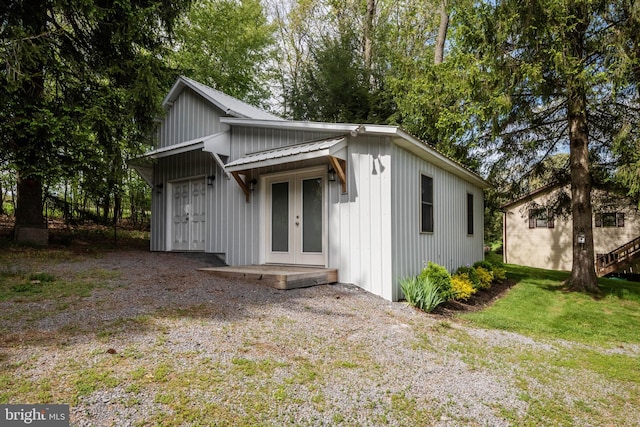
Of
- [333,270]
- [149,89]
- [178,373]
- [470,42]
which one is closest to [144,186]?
[149,89]

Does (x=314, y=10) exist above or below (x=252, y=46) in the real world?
above

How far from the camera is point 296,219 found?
24.8ft

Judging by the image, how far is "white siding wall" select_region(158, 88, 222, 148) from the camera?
9.34 metres

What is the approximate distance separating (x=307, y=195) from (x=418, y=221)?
7.35ft

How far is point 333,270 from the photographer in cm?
675

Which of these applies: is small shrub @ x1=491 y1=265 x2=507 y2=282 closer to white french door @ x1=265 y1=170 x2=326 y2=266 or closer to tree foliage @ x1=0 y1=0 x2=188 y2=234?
white french door @ x1=265 y1=170 x2=326 y2=266

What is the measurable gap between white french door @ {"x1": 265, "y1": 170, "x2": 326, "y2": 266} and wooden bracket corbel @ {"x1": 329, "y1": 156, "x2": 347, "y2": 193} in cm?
56

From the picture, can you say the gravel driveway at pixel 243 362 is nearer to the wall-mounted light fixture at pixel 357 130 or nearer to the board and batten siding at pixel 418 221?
the board and batten siding at pixel 418 221

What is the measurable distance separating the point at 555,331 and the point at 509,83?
17.9ft

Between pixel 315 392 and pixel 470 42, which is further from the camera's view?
pixel 470 42

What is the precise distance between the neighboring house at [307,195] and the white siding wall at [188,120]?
28 millimetres

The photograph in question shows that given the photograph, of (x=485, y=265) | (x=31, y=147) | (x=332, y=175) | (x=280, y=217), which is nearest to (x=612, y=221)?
(x=485, y=265)

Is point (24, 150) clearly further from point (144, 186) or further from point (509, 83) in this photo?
point (509, 83)

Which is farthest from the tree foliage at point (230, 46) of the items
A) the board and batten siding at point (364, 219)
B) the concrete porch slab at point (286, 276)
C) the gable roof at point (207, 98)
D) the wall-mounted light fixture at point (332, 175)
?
the concrete porch slab at point (286, 276)
